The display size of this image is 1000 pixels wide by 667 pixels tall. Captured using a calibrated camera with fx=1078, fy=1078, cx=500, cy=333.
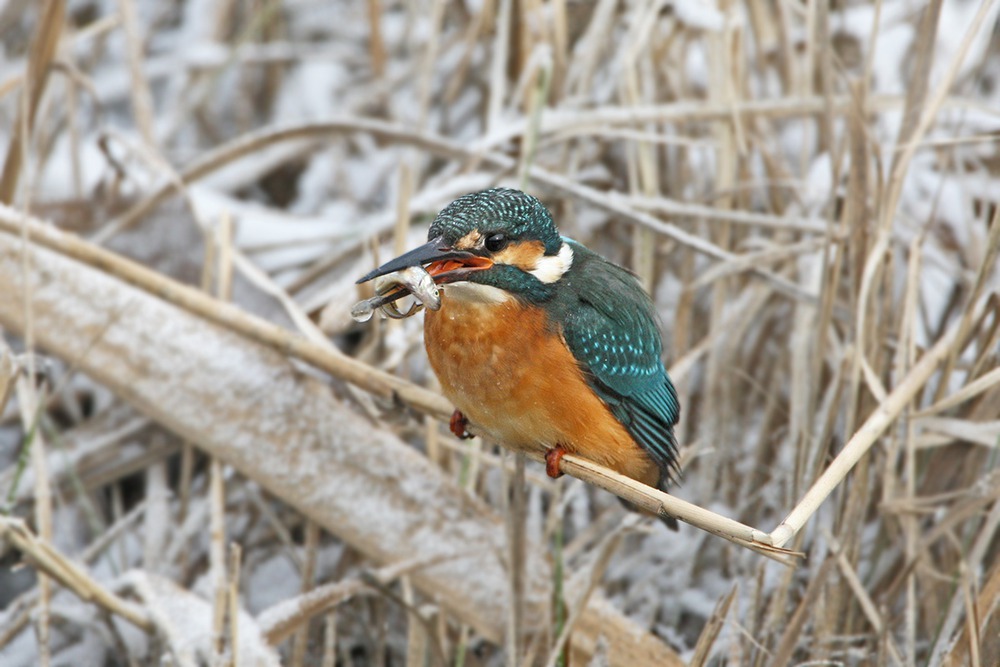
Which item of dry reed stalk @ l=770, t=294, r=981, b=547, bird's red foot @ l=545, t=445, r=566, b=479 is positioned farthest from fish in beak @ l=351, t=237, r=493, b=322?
dry reed stalk @ l=770, t=294, r=981, b=547

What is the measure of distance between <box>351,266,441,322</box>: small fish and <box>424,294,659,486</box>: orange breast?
0.27 m

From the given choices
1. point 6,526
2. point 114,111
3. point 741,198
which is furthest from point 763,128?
point 114,111

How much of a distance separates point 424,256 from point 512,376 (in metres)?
0.38

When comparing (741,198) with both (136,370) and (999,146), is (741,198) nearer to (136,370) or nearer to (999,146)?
(999,146)

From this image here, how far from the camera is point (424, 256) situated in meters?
1.66

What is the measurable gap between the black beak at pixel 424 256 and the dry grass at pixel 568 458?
42 cm

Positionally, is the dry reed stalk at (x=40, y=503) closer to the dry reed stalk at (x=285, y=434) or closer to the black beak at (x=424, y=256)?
the dry reed stalk at (x=285, y=434)

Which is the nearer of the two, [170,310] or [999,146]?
[170,310]

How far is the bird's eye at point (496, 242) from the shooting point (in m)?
1.82

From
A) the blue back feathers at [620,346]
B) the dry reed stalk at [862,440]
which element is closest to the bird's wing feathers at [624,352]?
the blue back feathers at [620,346]

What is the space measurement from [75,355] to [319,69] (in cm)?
181

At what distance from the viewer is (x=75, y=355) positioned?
2502mm

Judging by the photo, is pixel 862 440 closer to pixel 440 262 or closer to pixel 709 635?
pixel 709 635

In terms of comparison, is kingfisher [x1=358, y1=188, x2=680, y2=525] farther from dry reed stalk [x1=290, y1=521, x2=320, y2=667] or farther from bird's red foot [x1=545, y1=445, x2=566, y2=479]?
dry reed stalk [x1=290, y1=521, x2=320, y2=667]
